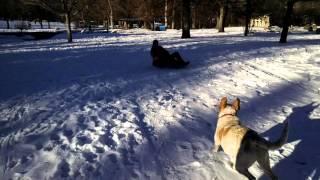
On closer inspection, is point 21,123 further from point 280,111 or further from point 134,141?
point 280,111

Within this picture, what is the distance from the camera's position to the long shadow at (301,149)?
512 cm

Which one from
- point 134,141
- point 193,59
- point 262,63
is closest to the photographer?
point 134,141

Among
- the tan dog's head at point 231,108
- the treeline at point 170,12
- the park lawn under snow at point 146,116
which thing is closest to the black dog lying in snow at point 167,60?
the park lawn under snow at point 146,116

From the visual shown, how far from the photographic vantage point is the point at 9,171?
499 centimetres

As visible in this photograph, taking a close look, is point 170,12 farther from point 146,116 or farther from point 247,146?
point 247,146

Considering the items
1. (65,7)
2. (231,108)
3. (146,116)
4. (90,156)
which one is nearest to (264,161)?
(231,108)

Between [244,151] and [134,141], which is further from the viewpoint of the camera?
[134,141]

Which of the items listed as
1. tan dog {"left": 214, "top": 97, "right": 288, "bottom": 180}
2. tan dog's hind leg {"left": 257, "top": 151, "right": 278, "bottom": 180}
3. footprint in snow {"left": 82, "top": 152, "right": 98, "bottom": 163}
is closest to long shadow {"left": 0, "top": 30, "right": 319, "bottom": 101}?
footprint in snow {"left": 82, "top": 152, "right": 98, "bottom": 163}

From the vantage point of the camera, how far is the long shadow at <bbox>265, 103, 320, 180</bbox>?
201 inches

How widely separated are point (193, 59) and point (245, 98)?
19.6 feet

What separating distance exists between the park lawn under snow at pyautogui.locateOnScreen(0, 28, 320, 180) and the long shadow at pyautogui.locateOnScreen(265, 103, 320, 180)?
0.02m

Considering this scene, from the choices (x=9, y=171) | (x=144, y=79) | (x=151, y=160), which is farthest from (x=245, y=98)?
(x=9, y=171)

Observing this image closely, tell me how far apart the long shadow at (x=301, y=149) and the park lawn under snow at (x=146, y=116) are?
19mm

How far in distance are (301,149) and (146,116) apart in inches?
126
